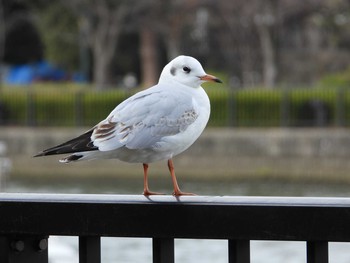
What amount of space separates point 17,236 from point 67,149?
283 mm

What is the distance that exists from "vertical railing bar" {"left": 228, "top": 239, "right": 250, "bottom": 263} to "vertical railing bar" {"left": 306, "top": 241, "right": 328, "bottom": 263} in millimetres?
140

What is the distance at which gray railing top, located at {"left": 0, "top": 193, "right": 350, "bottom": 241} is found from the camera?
2412mm

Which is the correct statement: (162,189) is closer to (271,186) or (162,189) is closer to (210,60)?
(271,186)

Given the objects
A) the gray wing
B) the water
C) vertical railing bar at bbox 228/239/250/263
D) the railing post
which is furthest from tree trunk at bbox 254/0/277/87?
vertical railing bar at bbox 228/239/250/263

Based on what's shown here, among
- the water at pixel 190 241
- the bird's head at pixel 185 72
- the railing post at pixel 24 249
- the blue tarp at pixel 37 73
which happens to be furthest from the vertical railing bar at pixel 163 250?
the blue tarp at pixel 37 73

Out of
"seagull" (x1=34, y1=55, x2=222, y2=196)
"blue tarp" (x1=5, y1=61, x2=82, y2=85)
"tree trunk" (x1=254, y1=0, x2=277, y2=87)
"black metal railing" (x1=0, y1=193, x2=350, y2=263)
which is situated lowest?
"black metal railing" (x1=0, y1=193, x2=350, y2=263)

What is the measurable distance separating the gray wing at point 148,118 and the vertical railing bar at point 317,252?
0.88m

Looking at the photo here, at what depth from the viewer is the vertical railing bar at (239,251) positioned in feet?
8.06

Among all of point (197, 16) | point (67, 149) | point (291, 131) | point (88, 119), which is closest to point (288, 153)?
point (291, 131)

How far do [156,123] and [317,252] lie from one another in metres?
1.04

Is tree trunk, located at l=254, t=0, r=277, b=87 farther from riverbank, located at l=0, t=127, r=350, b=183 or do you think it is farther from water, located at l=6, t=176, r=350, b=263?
water, located at l=6, t=176, r=350, b=263

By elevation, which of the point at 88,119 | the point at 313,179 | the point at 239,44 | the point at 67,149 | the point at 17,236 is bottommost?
the point at 17,236

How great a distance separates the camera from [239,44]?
38.8m

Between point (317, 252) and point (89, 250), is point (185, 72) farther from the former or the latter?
point (317, 252)
